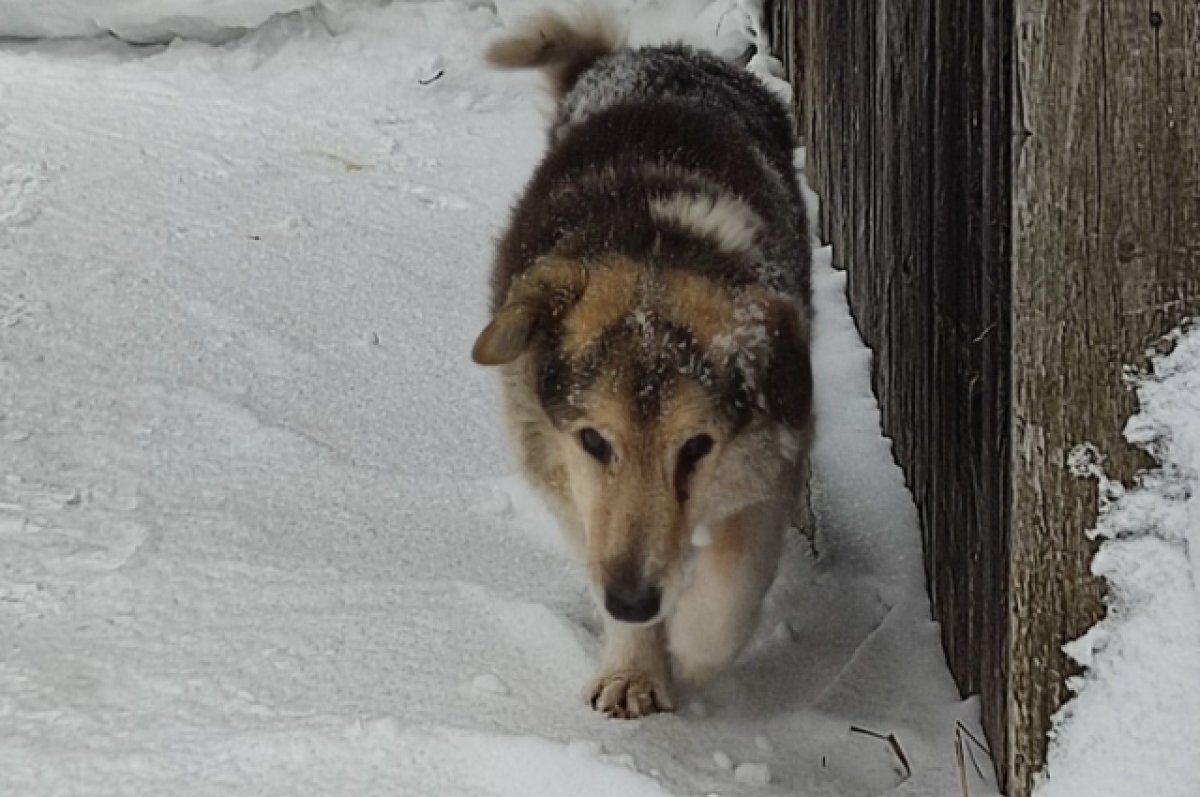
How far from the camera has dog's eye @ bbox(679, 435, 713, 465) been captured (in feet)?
10.7

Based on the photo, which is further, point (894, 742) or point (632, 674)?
point (632, 674)

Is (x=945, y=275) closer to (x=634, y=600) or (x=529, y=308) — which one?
(x=529, y=308)

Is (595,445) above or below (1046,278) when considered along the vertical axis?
below

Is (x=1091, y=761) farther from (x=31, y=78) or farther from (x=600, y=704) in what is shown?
(x=31, y=78)

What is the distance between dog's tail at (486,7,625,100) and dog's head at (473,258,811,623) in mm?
1891

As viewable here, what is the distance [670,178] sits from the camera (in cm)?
382

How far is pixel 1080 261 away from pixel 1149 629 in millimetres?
604

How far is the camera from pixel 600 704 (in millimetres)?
3449

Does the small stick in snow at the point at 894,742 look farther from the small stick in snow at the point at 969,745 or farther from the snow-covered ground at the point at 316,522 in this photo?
the small stick in snow at the point at 969,745

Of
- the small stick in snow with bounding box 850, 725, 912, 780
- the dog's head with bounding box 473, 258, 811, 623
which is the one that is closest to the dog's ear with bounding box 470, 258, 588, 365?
the dog's head with bounding box 473, 258, 811, 623

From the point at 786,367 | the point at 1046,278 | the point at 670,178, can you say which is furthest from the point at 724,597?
the point at 1046,278

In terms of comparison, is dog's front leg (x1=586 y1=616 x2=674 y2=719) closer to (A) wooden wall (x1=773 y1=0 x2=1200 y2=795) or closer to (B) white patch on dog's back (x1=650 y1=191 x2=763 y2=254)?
(A) wooden wall (x1=773 y1=0 x2=1200 y2=795)

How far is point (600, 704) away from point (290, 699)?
65cm

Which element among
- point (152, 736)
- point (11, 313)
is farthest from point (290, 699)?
point (11, 313)
